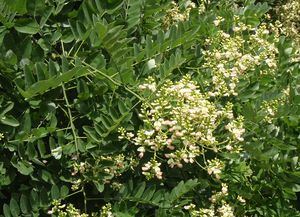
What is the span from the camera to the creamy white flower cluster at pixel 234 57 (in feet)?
5.82

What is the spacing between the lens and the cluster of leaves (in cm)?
158

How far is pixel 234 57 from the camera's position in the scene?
1880 millimetres

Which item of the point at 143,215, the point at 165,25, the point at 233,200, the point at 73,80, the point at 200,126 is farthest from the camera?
the point at 165,25

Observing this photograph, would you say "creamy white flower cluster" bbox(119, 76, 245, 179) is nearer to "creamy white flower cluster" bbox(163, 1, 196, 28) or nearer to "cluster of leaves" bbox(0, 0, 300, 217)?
"cluster of leaves" bbox(0, 0, 300, 217)

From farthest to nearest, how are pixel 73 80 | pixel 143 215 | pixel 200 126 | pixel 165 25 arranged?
1. pixel 165 25
2. pixel 143 215
3. pixel 73 80
4. pixel 200 126

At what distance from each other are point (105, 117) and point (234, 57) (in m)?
0.54

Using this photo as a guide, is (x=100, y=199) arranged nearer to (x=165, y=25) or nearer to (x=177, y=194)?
(x=177, y=194)

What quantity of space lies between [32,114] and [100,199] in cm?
36

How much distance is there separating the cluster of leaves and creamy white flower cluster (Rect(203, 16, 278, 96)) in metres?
0.02

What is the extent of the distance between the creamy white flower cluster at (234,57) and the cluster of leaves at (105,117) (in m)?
0.02

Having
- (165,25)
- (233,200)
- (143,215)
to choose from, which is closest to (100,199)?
(143,215)

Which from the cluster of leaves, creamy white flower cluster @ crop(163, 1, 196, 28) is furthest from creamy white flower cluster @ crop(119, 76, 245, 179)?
creamy white flower cluster @ crop(163, 1, 196, 28)

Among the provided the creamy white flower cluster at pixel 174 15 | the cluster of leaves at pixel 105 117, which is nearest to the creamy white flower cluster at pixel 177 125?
the cluster of leaves at pixel 105 117

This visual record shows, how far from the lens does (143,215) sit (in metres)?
1.81
